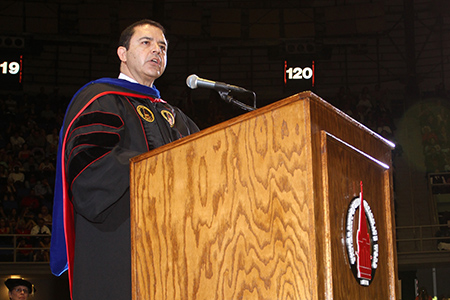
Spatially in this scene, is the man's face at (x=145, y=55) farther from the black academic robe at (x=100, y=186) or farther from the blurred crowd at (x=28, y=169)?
the blurred crowd at (x=28, y=169)

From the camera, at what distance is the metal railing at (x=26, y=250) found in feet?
33.2

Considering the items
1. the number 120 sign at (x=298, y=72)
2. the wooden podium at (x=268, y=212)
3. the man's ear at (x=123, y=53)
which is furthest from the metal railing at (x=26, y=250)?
the wooden podium at (x=268, y=212)

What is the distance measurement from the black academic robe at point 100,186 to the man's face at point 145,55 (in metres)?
0.21

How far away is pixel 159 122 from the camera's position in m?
2.42

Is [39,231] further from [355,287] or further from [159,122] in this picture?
[355,287]

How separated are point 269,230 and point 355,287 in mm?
286

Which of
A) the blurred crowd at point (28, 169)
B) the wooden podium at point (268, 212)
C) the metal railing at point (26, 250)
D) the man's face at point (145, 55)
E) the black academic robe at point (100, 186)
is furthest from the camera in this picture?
the blurred crowd at point (28, 169)

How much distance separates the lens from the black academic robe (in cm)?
201

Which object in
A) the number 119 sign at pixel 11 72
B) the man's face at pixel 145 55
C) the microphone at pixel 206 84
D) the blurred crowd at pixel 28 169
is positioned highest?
the number 119 sign at pixel 11 72

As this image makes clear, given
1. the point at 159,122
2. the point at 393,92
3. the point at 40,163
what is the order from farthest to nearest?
the point at 393,92 < the point at 40,163 < the point at 159,122

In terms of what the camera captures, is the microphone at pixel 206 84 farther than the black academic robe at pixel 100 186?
Yes

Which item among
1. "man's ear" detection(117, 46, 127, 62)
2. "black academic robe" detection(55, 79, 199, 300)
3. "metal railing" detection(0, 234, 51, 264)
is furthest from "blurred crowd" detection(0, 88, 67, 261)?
"black academic robe" detection(55, 79, 199, 300)

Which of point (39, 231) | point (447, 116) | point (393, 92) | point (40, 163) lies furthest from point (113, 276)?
point (393, 92)

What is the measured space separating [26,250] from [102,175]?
889cm
